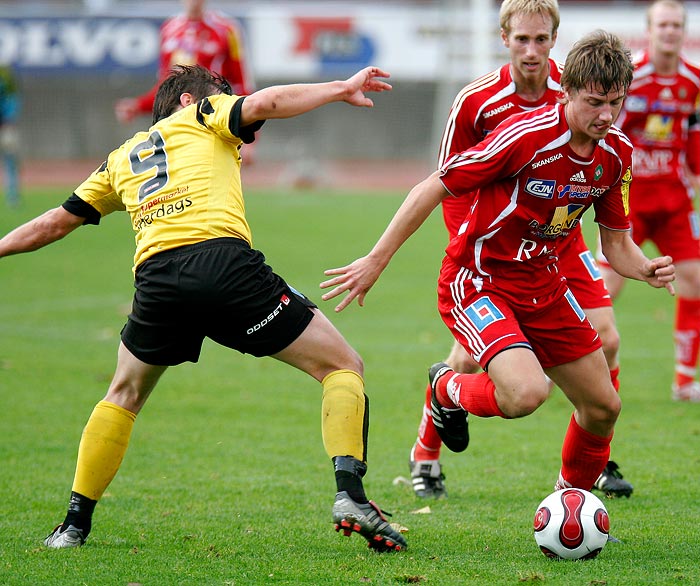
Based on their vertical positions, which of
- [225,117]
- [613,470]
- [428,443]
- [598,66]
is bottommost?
[613,470]

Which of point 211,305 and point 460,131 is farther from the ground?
point 460,131

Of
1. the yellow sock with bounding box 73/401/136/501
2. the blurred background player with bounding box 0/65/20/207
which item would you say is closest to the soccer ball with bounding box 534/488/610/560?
the yellow sock with bounding box 73/401/136/501

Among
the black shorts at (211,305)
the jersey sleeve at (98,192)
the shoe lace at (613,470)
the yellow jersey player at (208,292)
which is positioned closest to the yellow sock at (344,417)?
the yellow jersey player at (208,292)

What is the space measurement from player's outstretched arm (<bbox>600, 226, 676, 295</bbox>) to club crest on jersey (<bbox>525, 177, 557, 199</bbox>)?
45 centimetres

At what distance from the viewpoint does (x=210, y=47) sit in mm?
11141

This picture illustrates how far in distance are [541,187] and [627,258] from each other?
0.62 meters

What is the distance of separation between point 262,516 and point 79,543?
93 centimetres

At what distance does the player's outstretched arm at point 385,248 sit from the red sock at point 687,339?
4.19 meters

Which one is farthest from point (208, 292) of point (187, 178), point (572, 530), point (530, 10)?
point (530, 10)

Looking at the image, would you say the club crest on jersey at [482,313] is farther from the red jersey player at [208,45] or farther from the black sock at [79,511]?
the red jersey player at [208,45]

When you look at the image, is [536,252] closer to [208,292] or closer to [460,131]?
[460,131]

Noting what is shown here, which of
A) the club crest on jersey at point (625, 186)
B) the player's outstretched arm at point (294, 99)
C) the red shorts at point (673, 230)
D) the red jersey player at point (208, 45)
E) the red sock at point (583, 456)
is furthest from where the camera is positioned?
the red jersey player at point (208, 45)

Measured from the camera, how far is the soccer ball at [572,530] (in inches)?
175

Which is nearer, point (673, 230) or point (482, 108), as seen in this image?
point (482, 108)
